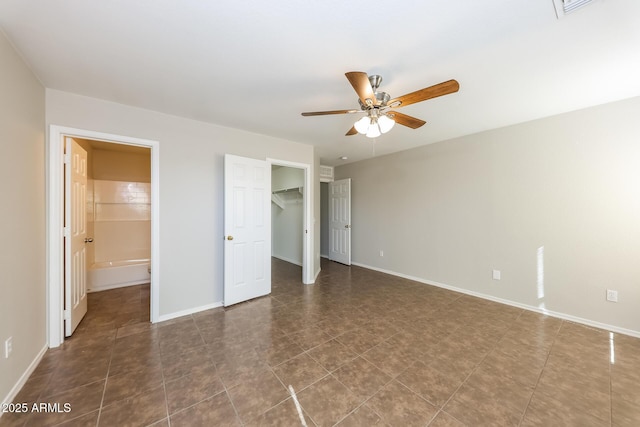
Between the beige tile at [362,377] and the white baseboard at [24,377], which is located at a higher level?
the white baseboard at [24,377]

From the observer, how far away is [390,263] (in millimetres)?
4699

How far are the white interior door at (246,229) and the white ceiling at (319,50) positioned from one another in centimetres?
86

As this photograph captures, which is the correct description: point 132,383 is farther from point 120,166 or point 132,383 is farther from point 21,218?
point 120,166

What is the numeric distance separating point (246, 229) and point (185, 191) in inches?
34.8

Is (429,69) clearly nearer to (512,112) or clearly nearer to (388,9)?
(388,9)

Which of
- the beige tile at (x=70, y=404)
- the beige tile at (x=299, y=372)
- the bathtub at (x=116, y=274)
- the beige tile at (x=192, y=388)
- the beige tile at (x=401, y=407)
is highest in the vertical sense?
the bathtub at (x=116, y=274)

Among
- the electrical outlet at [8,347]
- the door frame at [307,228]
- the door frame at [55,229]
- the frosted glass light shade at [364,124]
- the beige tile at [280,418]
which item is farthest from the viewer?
the door frame at [307,228]

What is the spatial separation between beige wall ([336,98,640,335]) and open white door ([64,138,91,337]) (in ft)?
15.0

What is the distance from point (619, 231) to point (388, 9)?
3320mm

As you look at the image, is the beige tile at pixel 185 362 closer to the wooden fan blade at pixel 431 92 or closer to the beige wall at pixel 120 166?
the wooden fan blade at pixel 431 92

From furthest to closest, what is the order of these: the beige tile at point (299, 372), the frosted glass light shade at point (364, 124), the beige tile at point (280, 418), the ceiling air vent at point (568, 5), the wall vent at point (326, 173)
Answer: the wall vent at point (326, 173) < the frosted glass light shade at point (364, 124) < the beige tile at point (299, 372) < the beige tile at point (280, 418) < the ceiling air vent at point (568, 5)

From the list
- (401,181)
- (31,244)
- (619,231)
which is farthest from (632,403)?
(31,244)

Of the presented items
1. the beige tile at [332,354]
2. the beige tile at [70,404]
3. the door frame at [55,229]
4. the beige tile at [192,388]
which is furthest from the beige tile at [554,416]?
the door frame at [55,229]

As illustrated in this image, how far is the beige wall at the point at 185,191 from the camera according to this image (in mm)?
2531
